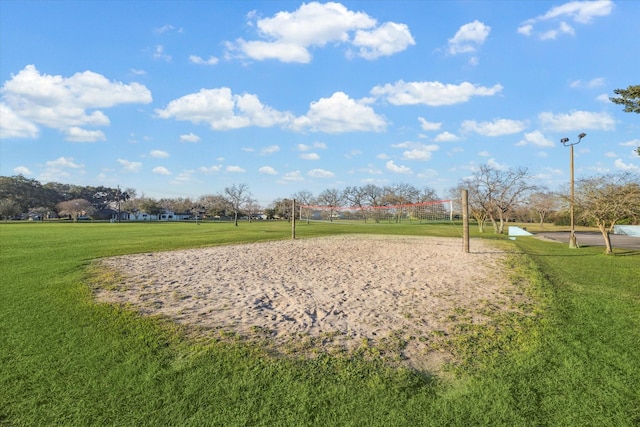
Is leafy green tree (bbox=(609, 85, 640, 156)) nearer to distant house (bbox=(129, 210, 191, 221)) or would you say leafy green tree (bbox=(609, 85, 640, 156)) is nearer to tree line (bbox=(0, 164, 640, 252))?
tree line (bbox=(0, 164, 640, 252))

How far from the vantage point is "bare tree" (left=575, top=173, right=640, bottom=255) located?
13.7m

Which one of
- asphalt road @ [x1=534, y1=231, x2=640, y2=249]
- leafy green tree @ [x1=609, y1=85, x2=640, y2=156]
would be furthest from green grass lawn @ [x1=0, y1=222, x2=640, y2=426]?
asphalt road @ [x1=534, y1=231, x2=640, y2=249]

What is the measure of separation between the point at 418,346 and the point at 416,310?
5.18ft

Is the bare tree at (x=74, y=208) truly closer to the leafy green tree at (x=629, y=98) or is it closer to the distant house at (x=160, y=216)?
the distant house at (x=160, y=216)

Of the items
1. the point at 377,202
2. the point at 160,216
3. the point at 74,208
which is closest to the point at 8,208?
the point at 74,208

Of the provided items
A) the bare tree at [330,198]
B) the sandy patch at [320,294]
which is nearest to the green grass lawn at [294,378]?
the sandy patch at [320,294]

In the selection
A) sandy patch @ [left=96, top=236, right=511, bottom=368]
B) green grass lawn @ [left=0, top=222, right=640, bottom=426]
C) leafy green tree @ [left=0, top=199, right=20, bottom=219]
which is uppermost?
leafy green tree @ [left=0, top=199, right=20, bottom=219]

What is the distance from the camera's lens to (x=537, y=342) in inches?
203

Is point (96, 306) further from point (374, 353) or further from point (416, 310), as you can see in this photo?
point (416, 310)

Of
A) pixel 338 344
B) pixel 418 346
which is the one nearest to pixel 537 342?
pixel 418 346

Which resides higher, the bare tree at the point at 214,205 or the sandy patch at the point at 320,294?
the bare tree at the point at 214,205

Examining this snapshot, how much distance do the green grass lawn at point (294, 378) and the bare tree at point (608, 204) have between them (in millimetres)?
10098

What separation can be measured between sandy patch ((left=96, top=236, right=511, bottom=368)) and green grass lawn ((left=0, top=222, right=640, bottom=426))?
0.55 meters

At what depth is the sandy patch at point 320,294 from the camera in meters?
5.49
